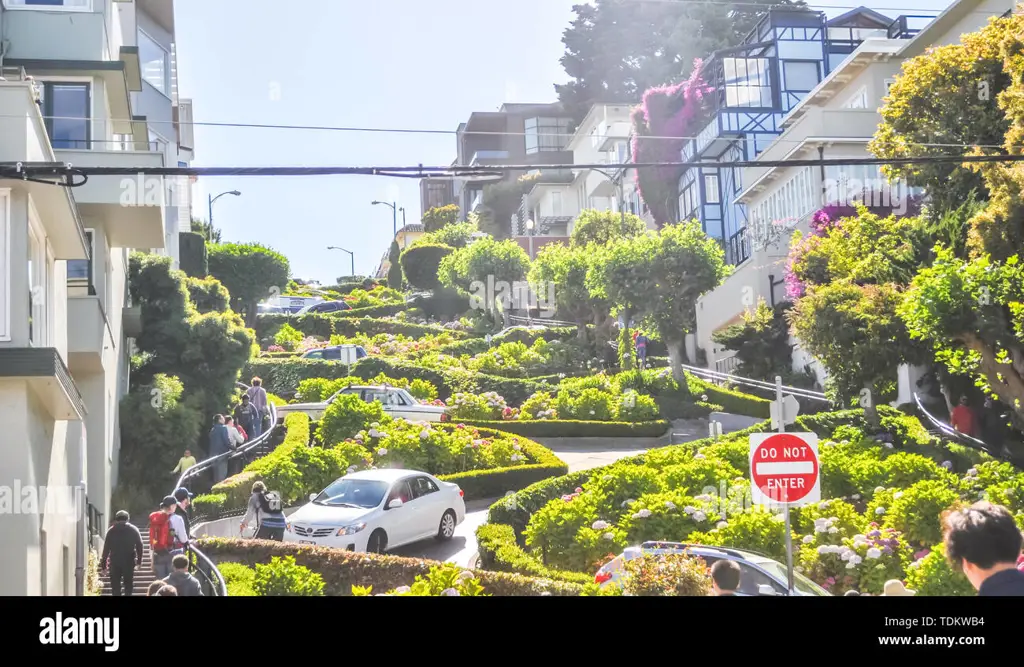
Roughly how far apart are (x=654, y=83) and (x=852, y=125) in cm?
3672

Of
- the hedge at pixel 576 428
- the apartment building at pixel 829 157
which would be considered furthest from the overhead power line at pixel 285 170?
the apartment building at pixel 829 157

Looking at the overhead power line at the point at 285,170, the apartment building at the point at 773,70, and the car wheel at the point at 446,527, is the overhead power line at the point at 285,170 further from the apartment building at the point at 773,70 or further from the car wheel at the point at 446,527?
the apartment building at the point at 773,70

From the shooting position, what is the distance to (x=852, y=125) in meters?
42.8

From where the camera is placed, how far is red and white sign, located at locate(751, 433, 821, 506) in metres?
15.1

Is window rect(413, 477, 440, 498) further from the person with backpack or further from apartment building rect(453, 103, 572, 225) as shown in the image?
apartment building rect(453, 103, 572, 225)

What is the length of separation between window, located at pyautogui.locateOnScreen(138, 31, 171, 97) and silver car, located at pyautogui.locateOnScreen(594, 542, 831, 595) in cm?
2702

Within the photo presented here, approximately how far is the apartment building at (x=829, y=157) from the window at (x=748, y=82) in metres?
5.76

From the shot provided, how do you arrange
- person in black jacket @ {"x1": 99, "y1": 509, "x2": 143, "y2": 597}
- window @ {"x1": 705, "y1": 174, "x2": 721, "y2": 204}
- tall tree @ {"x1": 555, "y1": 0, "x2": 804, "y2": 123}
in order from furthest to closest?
1. tall tree @ {"x1": 555, "y1": 0, "x2": 804, "y2": 123}
2. window @ {"x1": 705, "y1": 174, "x2": 721, "y2": 204}
3. person in black jacket @ {"x1": 99, "y1": 509, "x2": 143, "y2": 597}

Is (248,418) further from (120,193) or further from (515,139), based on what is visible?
(515,139)

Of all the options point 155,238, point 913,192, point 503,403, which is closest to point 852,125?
point 913,192

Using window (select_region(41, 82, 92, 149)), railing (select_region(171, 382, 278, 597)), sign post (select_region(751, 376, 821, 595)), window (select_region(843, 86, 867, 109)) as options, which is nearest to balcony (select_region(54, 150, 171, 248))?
window (select_region(41, 82, 92, 149))
